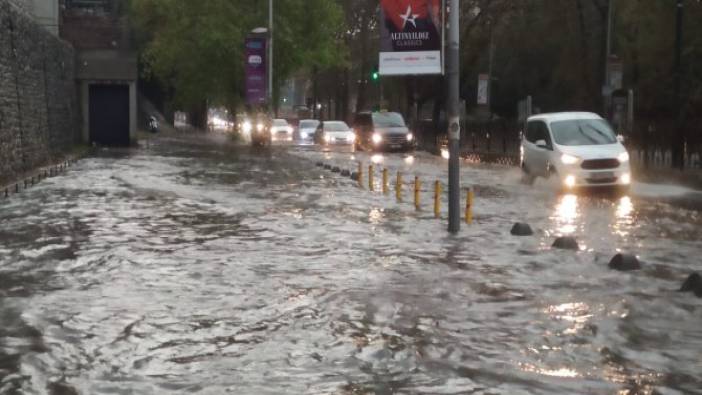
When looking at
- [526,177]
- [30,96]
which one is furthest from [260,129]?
[526,177]

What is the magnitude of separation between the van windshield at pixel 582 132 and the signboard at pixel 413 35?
322 inches

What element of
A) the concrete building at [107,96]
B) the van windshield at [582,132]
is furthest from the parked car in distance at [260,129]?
the van windshield at [582,132]

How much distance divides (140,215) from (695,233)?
953 centimetres

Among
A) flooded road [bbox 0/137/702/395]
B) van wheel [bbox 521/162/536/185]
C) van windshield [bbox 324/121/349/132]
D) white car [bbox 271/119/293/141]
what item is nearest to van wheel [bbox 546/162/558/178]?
van wheel [bbox 521/162/536/185]

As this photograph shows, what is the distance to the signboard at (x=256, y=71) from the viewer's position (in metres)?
48.8

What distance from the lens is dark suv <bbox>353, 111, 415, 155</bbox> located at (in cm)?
4931

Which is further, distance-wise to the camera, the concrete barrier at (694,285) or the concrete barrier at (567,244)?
the concrete barrier at (567,244)

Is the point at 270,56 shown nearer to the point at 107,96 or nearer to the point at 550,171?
the point at 107,96

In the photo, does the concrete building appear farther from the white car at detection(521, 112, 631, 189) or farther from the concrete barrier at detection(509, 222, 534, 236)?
the concrete barrier at detection(509, 222, 534, 236)

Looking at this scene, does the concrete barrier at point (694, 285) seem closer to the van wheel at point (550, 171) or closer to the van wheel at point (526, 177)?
the van wheel at point (550, 171)

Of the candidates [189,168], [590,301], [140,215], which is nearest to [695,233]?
[590,301]

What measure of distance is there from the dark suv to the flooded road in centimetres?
2952

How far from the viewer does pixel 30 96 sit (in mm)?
30234

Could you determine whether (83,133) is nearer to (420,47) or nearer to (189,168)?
(189,168)
